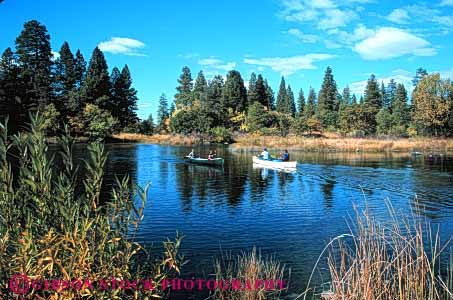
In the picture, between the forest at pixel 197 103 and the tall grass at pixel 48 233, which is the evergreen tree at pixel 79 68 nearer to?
the forest at pixel 197 103

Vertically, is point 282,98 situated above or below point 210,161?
above

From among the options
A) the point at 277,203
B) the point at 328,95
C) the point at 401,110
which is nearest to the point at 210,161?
the point at 277,203

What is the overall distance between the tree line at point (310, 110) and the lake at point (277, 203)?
1594 inches

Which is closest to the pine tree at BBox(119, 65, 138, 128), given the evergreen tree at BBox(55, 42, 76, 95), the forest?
the forest

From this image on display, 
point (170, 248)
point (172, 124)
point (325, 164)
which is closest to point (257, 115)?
point (172, 124)

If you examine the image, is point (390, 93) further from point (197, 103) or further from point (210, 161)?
point (210, 161)

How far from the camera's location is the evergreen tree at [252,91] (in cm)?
11394

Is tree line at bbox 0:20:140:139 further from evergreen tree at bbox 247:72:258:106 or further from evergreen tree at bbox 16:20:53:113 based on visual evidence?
evergreen tree at bbox 247:72:258:106

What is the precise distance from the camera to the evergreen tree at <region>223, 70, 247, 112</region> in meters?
108

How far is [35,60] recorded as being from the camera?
81938 millimetres

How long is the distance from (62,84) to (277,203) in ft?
254

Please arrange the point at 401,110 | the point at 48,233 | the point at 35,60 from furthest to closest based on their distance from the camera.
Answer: the point at 401,110 < the point at 35,60 < the point at 48,233

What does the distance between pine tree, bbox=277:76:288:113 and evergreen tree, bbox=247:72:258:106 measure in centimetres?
1144

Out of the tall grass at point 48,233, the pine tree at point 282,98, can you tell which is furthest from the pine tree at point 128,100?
the tall grass at point 48,233
